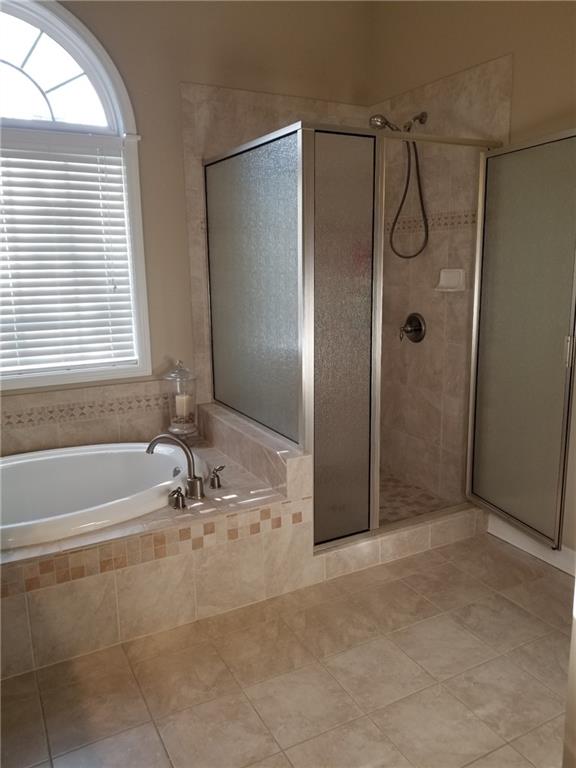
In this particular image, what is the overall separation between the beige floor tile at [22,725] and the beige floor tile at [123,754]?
0.10 metres

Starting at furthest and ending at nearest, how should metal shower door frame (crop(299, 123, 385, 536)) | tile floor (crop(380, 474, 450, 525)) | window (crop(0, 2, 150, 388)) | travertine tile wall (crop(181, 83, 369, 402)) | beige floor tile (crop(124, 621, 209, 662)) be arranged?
travertine tile wall (crop(181, 83, 369, 402)) → tile floor (crop(380, 474, 450, 525)) → window (crop(0, 2, 150, 388)) → metal shower door frame (crop(299, 123, 385, 536)) → beige floor tile (crop(124, 621, 209, 662))

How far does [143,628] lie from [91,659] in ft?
0.67

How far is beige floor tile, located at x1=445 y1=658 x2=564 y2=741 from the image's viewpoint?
1.86m

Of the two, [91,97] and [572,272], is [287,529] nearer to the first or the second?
[572,272]

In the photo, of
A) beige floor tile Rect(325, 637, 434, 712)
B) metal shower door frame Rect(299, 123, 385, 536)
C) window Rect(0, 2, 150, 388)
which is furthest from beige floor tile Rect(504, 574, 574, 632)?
window Rect(0, 2, 150, 388)

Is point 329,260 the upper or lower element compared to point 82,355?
upper

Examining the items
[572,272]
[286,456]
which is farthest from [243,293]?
[572,272]

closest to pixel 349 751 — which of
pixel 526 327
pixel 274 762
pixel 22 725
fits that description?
pixel 274 762

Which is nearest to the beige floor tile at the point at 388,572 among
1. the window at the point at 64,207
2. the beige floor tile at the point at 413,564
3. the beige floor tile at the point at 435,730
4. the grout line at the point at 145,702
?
the beige floor tile at the point at 413,564

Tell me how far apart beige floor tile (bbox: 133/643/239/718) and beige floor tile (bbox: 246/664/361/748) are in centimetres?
12

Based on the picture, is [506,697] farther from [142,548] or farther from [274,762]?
[142,548]

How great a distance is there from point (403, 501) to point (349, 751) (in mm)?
1628

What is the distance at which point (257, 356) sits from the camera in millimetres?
2895

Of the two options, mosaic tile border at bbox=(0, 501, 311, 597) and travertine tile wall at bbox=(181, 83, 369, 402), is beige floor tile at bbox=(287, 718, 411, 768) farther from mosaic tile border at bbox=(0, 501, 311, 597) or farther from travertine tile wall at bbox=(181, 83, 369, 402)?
travertine tile wall at bbox=(181, 83, 369, 402)
